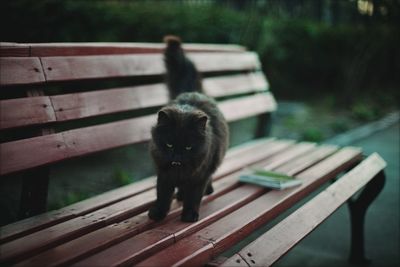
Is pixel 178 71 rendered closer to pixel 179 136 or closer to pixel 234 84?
pixel 179 136

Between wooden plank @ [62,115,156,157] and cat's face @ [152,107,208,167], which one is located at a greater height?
cat's face @ [152,107,208,167]

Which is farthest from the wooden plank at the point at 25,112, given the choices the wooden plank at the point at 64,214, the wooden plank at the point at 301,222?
the wooden plank at the point at 301,222

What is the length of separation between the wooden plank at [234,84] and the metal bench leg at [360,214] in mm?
1517

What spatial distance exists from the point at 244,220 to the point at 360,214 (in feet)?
4.95

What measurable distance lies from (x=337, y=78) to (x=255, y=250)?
32.1ft

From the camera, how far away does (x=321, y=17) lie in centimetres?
1239

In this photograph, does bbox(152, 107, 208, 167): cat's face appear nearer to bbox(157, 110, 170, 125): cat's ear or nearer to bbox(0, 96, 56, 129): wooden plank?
bbox(157, 110, 170, 125): cat's ear

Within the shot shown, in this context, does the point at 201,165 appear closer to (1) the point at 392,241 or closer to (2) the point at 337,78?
(1) the point at 392,241

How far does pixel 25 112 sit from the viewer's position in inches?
85.8

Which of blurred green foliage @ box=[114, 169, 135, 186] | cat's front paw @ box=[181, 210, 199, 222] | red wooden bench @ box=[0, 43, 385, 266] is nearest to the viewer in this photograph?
red wooden bench @ box=[0, 43, 385, 266]

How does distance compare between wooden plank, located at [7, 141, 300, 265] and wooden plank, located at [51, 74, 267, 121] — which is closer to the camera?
wooden plank, located at [7, 141, 300, 265]

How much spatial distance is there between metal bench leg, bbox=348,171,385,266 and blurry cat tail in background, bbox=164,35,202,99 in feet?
5.22

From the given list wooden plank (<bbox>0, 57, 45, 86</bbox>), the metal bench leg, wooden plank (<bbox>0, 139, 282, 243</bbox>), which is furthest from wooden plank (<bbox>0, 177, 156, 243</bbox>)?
the metal bench leg

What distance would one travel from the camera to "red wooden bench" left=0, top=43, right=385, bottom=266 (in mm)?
1873
